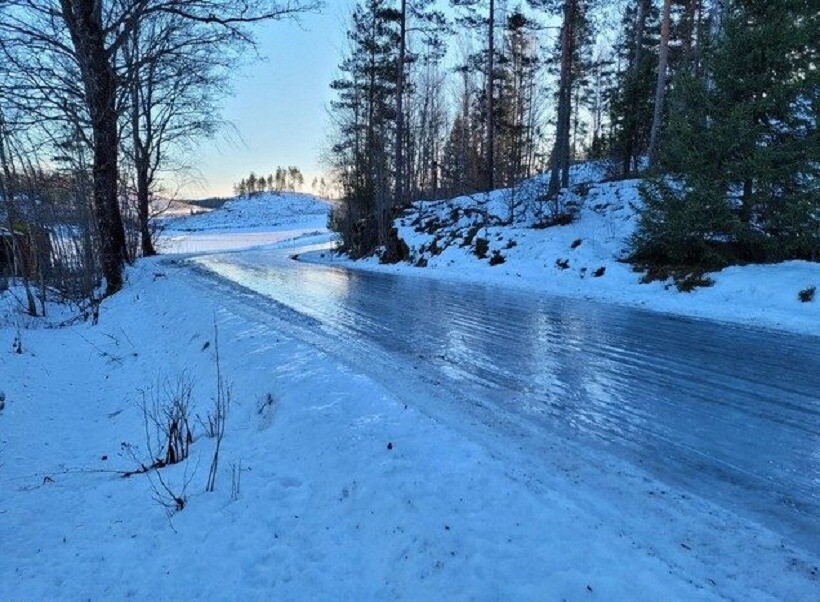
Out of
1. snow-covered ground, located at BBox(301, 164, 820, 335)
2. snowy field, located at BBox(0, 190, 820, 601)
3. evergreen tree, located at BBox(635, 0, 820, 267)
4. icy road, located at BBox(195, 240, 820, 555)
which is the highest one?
evergreen tree, located at BBox(635, 0, 820, 267)

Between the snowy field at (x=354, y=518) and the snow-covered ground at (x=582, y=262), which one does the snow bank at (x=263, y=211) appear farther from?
the snowy field at (x=354, y=518)

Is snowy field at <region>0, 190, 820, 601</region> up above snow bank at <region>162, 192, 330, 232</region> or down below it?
below

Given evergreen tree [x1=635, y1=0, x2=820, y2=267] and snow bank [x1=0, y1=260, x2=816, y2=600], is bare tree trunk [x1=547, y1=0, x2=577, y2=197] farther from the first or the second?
snow bank [x1=0, y1=260, x2=816, y2=600]

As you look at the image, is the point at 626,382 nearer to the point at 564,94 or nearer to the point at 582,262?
the point at 582,262

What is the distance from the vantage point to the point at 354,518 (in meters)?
3.44

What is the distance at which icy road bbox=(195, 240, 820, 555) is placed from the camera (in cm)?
362

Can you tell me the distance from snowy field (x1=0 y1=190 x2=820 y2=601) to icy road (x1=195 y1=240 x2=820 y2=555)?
293 millimetres

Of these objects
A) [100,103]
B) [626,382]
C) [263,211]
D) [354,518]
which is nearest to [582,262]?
[626,382]

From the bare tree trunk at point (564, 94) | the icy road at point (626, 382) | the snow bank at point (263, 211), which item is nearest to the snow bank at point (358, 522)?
the icy road at point (626, 382)

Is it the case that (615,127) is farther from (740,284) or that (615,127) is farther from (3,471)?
(3,471)

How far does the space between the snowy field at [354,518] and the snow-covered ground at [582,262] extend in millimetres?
6309

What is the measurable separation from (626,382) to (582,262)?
8.83 m

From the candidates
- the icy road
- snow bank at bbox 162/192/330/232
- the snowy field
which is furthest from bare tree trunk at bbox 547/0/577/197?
snow bank at bbox 162/192/330/232

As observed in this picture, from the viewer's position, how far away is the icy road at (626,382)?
143 inches
